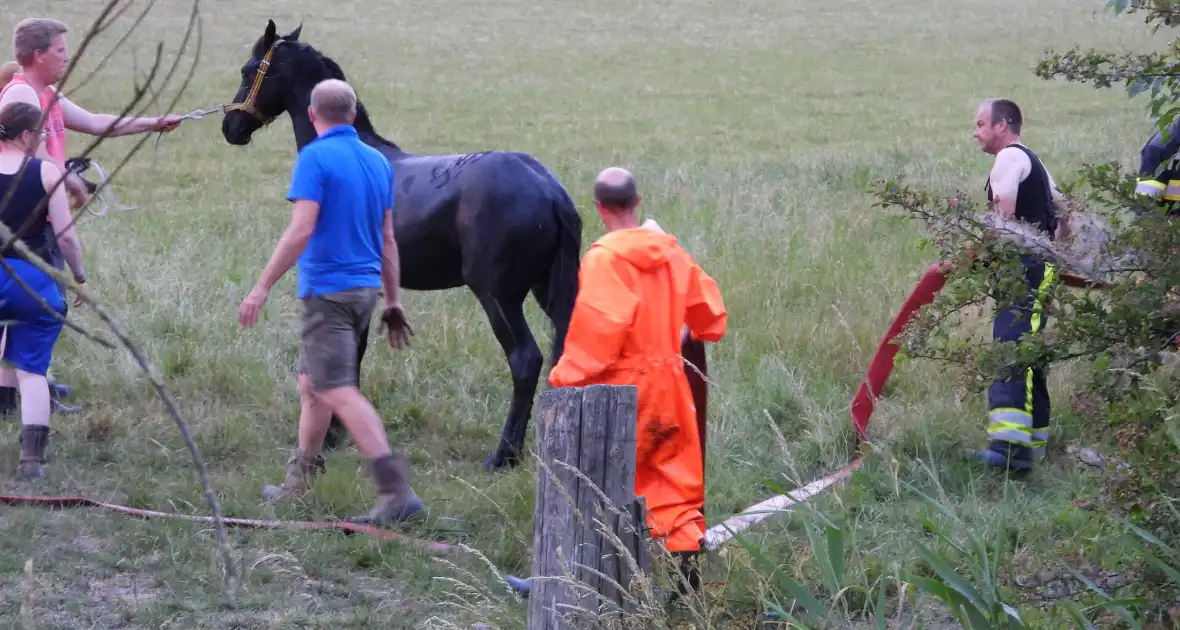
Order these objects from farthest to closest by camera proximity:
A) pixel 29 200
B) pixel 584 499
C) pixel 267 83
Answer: pixel 267 83 < pixel 29 200 < pixel 584 499

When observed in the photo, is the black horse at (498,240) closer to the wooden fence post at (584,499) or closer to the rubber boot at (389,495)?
the rubber boot at (389,495)

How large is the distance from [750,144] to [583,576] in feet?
56.1

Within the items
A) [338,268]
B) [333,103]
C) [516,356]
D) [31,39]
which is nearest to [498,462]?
[516,356]

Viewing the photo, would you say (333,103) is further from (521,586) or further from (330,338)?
(521,586)

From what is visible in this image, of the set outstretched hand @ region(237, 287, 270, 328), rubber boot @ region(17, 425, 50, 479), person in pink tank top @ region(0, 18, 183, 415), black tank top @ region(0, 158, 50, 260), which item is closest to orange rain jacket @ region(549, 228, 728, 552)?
outstretched hand @ region(237, 287, 270, 328)

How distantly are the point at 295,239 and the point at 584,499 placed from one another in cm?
227

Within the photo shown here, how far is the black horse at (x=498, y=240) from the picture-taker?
6.46 m

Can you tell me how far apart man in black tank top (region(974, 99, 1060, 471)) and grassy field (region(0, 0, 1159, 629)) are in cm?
16

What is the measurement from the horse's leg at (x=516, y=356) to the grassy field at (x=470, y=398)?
0.31m

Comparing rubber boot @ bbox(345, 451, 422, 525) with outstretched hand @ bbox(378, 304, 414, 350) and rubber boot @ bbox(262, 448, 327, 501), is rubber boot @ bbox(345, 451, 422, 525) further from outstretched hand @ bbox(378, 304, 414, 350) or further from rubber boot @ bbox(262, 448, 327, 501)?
outstretched hand @ bbox(378, 304, 414, 350)

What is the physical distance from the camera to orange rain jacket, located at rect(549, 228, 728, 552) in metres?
4.24

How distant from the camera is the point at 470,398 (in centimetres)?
719

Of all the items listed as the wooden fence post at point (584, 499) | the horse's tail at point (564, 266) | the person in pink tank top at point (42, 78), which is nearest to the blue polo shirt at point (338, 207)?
the horse's tail at point (564, 266)

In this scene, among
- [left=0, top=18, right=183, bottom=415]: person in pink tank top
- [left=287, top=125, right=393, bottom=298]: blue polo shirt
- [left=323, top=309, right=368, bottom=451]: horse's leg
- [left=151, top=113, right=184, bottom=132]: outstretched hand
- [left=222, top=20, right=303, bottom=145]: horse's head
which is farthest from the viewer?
[left=222, top=20, right=303, bottom=145]: horse's head
